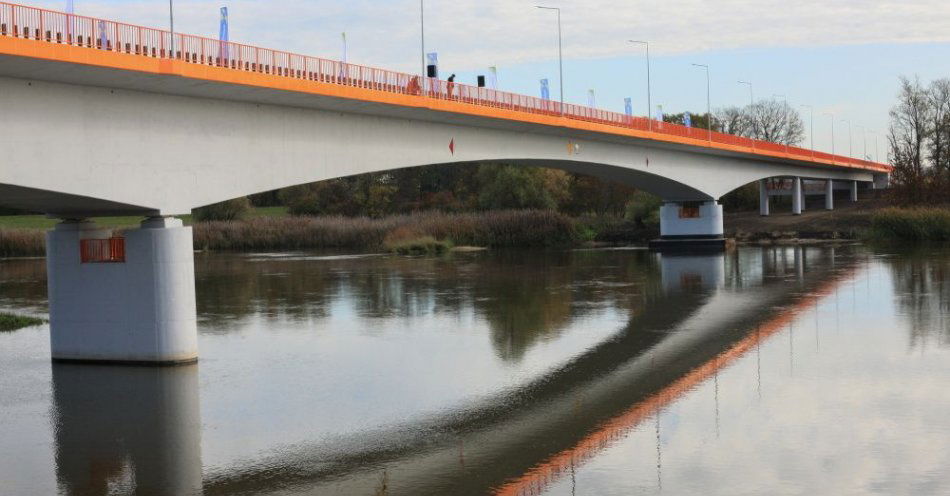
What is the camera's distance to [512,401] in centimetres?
1642

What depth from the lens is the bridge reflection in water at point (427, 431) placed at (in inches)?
476

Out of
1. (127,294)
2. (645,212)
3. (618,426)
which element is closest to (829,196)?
(645,212)

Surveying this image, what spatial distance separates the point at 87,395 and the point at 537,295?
18.0m

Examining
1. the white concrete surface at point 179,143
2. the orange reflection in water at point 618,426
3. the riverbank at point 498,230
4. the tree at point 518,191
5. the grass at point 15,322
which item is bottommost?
the orange reflection in water at point 618,426

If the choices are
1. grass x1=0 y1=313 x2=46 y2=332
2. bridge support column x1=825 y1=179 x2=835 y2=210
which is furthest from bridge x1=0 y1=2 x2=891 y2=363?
bridge support column x1=825 y1=179 x2=835 y2=210

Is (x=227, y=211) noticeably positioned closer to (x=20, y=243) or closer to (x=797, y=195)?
(x=20, y=243)

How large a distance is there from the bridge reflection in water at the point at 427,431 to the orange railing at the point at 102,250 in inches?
79.0

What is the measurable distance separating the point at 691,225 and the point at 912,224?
1257cm

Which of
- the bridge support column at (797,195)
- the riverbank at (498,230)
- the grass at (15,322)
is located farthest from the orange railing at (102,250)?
the bridge support column at (797,195)

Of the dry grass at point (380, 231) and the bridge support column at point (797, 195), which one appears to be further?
the bridge support column at point (797, 195)

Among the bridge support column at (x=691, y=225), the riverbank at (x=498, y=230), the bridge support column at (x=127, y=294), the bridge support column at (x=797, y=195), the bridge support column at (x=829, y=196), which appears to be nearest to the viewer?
the bridge support column at (x=127, y=294)

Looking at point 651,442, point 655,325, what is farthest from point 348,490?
point 655,325

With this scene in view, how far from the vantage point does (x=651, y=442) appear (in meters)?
13.4

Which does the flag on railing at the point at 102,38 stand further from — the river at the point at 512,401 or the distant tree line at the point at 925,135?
the distant tree line at the point at 925,135
